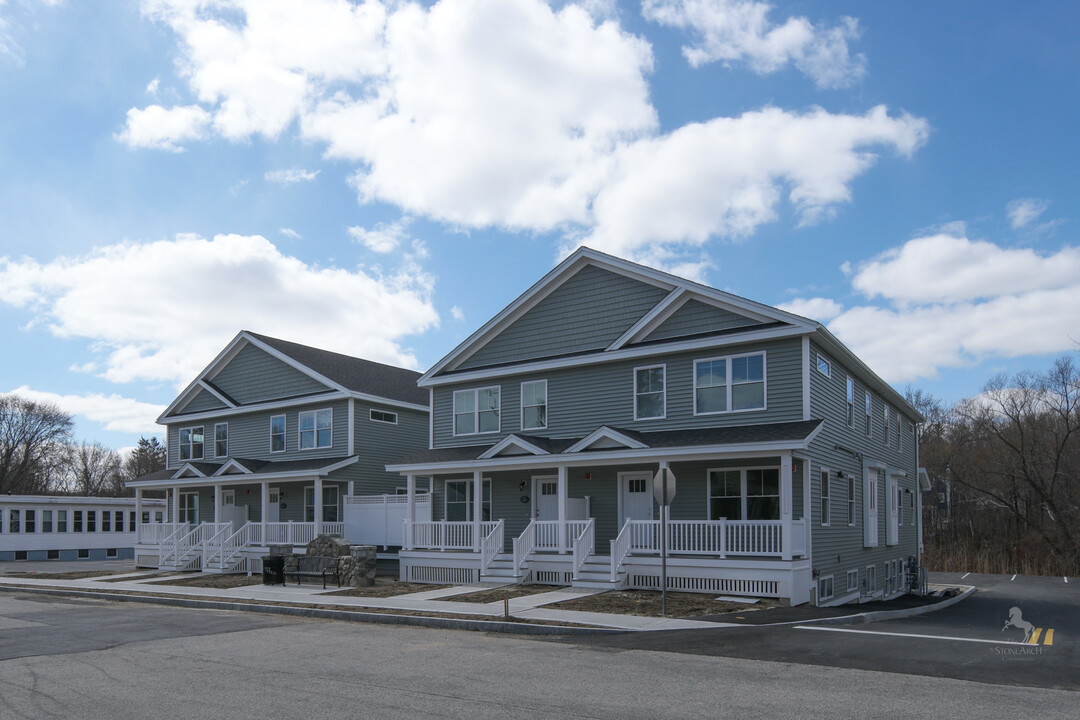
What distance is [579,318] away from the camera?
933 inches

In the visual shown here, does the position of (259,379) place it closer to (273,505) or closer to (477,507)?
(273,505)

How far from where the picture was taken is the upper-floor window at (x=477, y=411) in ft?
82.3

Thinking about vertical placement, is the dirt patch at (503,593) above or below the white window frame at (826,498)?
below

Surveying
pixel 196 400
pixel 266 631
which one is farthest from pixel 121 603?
pixel 196 400

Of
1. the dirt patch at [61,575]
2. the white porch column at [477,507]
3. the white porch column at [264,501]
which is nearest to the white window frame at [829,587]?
the white porch column at [477,507]

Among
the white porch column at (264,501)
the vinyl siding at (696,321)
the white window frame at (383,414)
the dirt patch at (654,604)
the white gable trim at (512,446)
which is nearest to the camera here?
the dirt patch at (654,604)

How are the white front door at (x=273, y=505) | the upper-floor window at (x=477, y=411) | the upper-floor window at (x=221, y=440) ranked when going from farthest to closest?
1. the upper-floor window at (x=221, y=440)
2. the white front door at (x=273, y=505)
3. the upper-floor window at (x=477, y=411)

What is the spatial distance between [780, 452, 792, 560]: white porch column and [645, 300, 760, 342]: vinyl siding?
3.91 metres

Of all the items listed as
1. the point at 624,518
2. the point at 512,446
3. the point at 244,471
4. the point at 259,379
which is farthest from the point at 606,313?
the point at 259,379

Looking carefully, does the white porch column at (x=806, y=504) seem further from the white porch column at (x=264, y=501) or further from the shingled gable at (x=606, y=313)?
the white porch column at (x=264, y=501)

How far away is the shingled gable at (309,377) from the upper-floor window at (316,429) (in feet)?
2.54

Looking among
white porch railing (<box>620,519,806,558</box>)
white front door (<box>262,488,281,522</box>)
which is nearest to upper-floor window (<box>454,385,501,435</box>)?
white porch railing (<box>620,519,806,558</box>)

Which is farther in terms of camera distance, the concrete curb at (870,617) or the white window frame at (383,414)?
the white window frame at (383,414)

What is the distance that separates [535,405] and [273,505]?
1298cm
